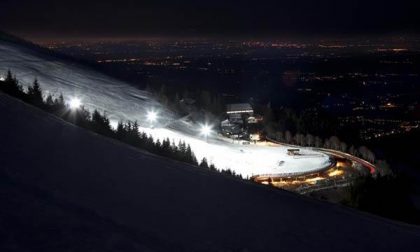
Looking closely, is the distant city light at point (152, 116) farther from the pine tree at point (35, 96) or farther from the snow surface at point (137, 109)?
the pine tree at point (35, 96)

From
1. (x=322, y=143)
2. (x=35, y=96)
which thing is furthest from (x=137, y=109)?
(x=35, y=96)

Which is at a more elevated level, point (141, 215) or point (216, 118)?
point (141, 215)

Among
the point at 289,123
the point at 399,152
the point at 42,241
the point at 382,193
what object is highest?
the point at 42,241

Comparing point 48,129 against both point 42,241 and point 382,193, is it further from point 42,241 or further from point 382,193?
point 382,193

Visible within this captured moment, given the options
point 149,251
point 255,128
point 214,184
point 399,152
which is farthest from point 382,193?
point 399,152

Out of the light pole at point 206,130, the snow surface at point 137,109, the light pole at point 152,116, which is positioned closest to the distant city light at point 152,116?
the light pole at point 152,116
